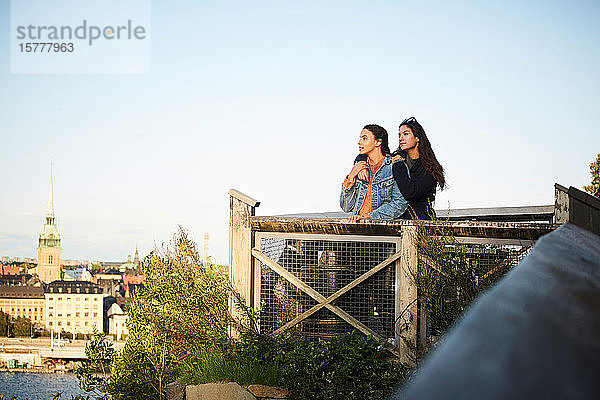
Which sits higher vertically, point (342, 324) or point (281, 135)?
point (281, 135)

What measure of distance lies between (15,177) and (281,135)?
1562 inches

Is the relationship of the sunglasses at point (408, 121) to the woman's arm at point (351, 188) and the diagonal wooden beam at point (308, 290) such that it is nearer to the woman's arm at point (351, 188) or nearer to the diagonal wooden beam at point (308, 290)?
the woman's arm at point (351, 188)

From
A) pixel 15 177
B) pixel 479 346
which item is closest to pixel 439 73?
pixel 479 346

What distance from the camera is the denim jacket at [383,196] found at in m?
6.02

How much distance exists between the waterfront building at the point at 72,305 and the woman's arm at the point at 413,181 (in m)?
68.4

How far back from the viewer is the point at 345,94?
2295 centimetres

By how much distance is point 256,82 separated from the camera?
87.5 feet

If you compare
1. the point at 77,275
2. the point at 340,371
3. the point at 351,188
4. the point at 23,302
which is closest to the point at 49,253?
the point at 77,275

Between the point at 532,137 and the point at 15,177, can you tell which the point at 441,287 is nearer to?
the point at 532,137

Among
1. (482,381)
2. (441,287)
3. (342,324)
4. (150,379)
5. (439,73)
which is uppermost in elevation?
(439,73)

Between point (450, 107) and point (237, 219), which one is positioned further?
point (450, 107)

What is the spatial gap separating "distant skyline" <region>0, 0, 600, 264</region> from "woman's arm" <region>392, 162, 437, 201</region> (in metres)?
0.38

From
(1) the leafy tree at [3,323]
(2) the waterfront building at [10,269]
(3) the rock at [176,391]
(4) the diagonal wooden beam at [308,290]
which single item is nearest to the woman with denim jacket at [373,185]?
(4) the diagonal wooden beam at [308,290]

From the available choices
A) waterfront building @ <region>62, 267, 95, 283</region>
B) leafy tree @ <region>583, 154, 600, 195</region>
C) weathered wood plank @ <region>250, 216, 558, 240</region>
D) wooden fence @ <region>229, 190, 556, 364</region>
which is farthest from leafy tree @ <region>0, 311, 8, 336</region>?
weathered wood plank @ <region>250, 216, 558, 240</region>
